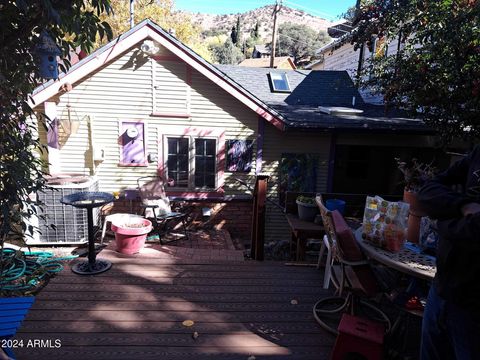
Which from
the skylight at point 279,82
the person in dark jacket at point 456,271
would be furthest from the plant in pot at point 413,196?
the skylight at point 279,82

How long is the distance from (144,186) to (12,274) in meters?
2.84

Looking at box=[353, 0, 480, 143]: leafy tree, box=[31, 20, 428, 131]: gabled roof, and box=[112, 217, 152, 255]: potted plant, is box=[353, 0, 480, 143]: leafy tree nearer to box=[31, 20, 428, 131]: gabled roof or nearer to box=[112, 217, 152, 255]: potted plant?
box=[31, 20, 428, 131]: gabled roof

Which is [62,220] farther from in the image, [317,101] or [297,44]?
[297,44]

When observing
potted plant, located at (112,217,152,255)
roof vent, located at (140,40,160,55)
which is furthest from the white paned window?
potted plant, located at (112,217,152,255)

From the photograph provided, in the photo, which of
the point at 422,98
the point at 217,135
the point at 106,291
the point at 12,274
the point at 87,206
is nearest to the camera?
the point at 106,291

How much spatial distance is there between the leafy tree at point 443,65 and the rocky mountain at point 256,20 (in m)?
74.3

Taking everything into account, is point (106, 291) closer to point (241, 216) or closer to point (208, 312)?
point (208, 312)

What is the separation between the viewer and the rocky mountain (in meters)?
76.3

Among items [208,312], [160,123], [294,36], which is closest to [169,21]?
[160,123]

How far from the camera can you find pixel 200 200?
725 cm

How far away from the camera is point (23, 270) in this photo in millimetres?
4129

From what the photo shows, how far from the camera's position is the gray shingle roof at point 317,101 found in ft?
23.5

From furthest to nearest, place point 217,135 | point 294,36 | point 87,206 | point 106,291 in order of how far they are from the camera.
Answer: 1. point 294,36
2. point 217,135
3. point 87,206
4. point 106,291

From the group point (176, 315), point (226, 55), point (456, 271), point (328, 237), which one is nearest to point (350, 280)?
point (328, 237)
